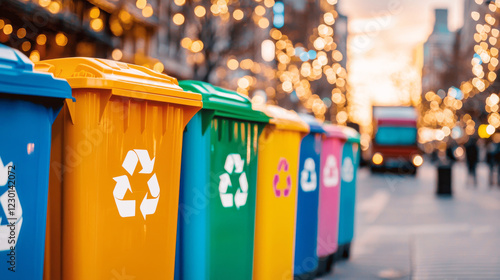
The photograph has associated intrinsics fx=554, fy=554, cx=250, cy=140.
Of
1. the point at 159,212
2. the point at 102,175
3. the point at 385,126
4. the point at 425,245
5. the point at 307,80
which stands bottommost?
the point at 425,245

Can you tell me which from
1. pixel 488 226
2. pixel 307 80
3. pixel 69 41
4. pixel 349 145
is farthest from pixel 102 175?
pixel 307 80

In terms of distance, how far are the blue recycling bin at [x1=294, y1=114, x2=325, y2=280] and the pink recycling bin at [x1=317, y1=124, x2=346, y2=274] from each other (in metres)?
0.32

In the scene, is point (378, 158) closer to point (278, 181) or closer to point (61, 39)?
point (61, 39)

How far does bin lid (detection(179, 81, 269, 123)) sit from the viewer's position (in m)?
3.78

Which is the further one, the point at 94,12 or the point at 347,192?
the point at 94,12

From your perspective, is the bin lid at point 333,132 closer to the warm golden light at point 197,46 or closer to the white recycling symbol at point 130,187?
the white recycling symbol at point 130,187

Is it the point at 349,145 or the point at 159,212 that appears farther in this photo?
the point at 349,145

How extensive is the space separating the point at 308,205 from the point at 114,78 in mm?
2798

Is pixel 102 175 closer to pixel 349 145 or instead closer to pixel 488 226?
pixel 349 145

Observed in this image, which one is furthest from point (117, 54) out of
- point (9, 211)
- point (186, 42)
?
point (9, 211)

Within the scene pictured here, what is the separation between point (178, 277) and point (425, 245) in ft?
17.1

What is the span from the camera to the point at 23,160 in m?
2.58

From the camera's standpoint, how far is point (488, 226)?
32.3 feet

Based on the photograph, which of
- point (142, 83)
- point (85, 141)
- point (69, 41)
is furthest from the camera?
point (69, 41)
